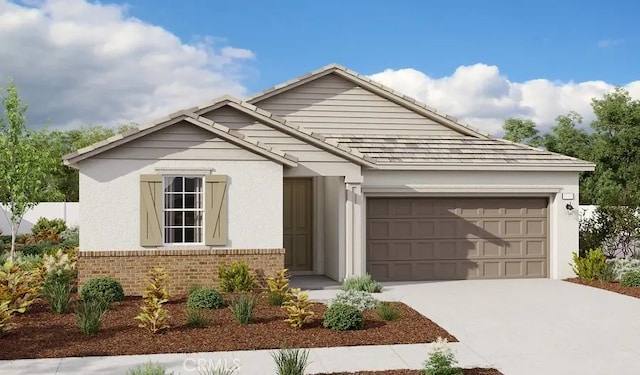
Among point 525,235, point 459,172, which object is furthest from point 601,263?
point 459,172

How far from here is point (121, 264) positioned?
554 inches

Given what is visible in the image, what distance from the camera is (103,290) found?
43.0 ft

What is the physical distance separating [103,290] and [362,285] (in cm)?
542

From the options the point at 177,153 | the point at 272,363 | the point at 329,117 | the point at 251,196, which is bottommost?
the point at 272,363

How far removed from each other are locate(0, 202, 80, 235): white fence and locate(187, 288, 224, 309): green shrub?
69.8 ft

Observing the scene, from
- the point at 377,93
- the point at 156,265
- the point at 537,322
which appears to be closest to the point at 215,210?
the point at 156,265

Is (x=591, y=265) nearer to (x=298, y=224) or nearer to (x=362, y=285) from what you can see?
(x=362, y=285)

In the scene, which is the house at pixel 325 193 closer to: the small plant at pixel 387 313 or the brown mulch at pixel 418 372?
the small plant at pixel 387 313

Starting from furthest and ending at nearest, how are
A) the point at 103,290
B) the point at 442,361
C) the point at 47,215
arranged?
1. the point at 47,215
2. the point at 103,290
3. the point at 442,361

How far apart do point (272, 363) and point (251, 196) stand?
20.2 feet

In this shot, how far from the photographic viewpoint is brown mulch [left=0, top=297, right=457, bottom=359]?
9531mm

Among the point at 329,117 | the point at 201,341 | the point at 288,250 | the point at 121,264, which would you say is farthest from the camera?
the point at 329,117

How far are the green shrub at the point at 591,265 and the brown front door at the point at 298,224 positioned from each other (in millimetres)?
6918

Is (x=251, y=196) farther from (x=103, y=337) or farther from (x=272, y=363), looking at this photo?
(x=272, y=363)
